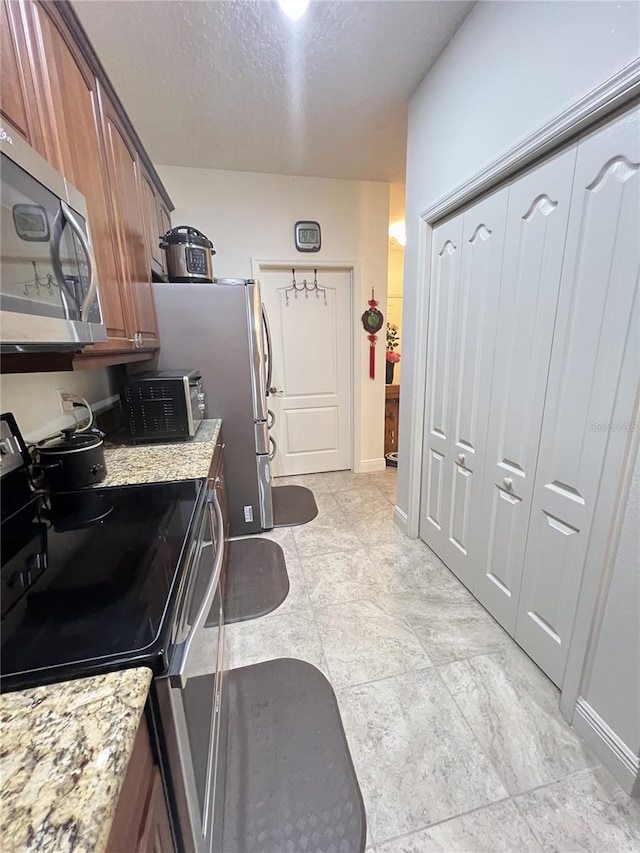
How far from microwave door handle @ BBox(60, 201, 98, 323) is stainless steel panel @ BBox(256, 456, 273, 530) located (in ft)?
5.27

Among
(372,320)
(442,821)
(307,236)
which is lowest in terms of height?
(442,821)

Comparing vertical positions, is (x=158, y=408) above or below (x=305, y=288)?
below

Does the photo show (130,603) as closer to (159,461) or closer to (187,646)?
(187,646)

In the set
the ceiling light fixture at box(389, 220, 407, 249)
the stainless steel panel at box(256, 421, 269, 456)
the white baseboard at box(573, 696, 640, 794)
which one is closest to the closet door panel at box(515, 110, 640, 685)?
the white baseboard at box(573, 696, 640, 794)

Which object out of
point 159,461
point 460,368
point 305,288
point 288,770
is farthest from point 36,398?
point 305,288

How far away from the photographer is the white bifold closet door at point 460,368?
1.64 meters

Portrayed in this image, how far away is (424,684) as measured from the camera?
1.47m

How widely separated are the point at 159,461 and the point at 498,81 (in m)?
2.09

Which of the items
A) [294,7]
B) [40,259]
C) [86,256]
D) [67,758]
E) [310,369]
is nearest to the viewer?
[67,758]

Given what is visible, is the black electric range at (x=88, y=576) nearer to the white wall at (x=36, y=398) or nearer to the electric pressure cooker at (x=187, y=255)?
the white wall at (x=36, y=398)

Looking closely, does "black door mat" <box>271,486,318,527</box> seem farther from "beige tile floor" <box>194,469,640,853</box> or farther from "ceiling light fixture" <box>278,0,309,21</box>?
"ceiling light fixture" <box>278,0,309,21</box>

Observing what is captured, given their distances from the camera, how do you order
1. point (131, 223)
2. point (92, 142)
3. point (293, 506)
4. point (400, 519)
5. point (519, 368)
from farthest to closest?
point (293, 506) < point (400, 519) < point (131, 223) < point (519, 368) < point (92, 142)

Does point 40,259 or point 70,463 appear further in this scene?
point 70,463

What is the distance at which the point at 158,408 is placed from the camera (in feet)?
5.93
